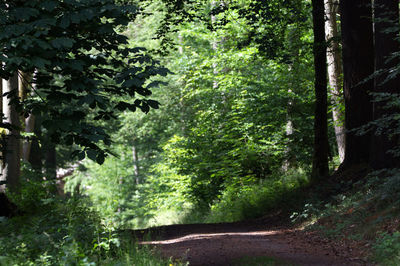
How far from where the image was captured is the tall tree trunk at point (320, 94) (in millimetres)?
12719

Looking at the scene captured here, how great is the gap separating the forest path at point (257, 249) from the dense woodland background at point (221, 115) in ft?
1.72

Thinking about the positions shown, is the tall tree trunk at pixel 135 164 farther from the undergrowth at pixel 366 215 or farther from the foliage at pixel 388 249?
the foliage at pixel 388 249

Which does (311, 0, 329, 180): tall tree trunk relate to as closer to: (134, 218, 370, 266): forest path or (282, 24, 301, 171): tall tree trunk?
(282, 24, 301, 171): tall tree trunk

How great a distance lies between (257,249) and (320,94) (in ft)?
21.6

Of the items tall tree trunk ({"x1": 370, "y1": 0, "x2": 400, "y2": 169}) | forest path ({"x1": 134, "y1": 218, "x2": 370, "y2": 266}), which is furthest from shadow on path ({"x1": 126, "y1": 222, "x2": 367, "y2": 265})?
tall tree trunk ({"x1": 370, "y1": 0, "x2": 400, "y2": 169})

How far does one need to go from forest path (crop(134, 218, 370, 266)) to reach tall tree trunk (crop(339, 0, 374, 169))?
2.91 m

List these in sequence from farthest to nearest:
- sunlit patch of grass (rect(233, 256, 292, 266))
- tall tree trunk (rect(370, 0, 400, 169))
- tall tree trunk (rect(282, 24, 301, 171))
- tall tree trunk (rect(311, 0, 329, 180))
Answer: tall tree trunk (rect(282, 24, 301, 171)) < tall tree trunk (rect(311, 0, 329, 180)) < tall tree trunk (rect(370, 0, 400, 169)) < sunlit patch of grass (rect(233, 256, 292, 266))

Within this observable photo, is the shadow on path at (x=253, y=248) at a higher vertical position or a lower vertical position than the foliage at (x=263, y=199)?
lower

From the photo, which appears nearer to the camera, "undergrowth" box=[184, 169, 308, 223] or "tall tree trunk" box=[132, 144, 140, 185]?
"undergrowth" box=[184, 169, 308, 223]

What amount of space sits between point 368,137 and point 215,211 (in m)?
7.03

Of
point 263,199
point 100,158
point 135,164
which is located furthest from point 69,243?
point 135,164

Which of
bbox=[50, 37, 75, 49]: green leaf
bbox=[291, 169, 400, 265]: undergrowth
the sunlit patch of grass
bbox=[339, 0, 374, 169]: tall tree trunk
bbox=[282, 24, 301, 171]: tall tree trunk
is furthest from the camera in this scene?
bbox=[282, 24, 301, 171]: tall tree trunk

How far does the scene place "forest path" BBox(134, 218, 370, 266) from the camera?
6.99 meters

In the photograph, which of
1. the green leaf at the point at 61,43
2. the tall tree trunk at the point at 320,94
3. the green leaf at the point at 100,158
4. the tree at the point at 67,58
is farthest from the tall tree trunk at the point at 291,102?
the green leaf at the point at 61,43
